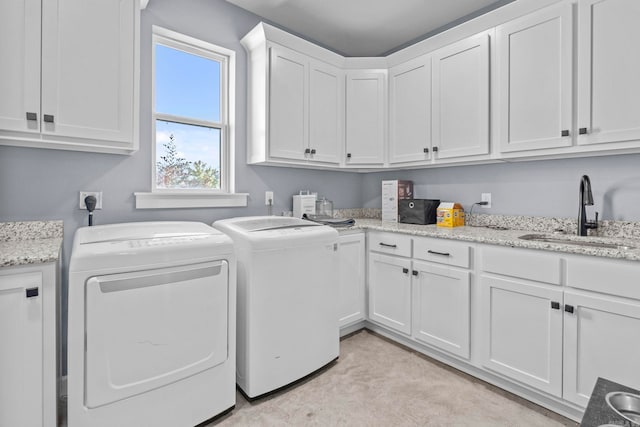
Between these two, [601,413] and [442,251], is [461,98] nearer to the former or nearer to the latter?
[442,251]

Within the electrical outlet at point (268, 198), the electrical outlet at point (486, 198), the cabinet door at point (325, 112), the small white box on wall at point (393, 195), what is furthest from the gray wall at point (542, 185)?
the electrical outlet at point (268, 198)

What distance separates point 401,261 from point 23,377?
220cm

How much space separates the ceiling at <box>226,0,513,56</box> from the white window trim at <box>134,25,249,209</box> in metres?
0.48

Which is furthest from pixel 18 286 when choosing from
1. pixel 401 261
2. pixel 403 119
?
pixel 403 119

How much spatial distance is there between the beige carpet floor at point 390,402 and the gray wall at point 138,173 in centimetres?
136

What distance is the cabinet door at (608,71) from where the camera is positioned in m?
1.75

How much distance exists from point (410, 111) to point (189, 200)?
202 cm

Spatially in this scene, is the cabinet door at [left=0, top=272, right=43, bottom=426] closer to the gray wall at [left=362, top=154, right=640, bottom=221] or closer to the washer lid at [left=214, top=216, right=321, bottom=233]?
the washer lid at [left=214, top=216, right=321, bottom=233]

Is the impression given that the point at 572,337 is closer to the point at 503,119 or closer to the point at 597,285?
the point at 597,285

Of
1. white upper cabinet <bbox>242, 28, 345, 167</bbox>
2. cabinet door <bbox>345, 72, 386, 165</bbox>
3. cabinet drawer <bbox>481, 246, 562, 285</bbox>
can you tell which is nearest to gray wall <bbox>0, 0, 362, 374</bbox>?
white upper cabinet <bbox>242, 28, 345, 167</bbox>

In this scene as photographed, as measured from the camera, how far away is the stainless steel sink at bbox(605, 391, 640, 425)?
0.60 meters

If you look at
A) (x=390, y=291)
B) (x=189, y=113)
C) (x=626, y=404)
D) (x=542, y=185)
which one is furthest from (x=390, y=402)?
(x=189, y=113)

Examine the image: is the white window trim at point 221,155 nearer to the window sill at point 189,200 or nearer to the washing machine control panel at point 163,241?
the window sill at point 189,200

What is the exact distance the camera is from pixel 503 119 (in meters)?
2.27
